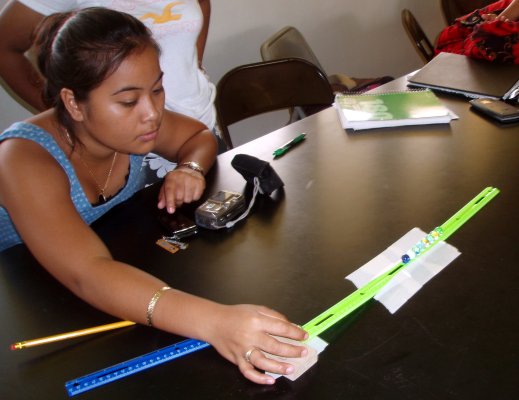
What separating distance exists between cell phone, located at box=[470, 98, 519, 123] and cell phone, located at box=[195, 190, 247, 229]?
2.43ft

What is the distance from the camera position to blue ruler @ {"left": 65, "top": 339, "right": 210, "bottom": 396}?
660 mm

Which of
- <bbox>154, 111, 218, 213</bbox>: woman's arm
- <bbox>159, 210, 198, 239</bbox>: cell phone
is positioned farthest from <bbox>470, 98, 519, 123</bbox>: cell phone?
<bbox>159, 210, 198, 239</bbox>: cell phone

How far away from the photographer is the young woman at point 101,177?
2.31ft

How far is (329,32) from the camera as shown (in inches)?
119

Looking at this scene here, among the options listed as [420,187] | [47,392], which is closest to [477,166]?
[420,187]

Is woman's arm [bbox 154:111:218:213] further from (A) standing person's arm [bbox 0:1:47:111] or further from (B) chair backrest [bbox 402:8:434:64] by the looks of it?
(B) chair backrest [bbox 402:8:434:64]

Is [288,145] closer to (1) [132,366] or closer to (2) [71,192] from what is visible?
(2) [71,192]

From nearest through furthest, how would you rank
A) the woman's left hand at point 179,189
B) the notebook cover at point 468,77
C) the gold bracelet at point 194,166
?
the woman's left hand at point 179,189 < the gold bracelet at point 194,166 < the notebook cover at point 468,77

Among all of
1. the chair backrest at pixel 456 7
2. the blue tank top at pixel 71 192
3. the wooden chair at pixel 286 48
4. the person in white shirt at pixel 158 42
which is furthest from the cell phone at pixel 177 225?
the chair backrest at pixel 456 7

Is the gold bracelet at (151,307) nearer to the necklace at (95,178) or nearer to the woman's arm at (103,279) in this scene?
the woman's arm at (103,279)

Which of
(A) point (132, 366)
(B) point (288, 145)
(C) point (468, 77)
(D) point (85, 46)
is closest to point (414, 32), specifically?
(C) point (468, 77)

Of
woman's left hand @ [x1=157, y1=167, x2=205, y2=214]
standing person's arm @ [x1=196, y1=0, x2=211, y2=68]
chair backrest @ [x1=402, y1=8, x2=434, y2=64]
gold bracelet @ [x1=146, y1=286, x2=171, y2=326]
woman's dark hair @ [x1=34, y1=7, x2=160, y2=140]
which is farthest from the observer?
chair backrest @ [x1=402, y1=8, x2=434, y2=64]

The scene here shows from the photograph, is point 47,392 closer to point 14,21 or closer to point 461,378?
point 461,378

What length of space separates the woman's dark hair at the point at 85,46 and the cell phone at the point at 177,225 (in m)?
0.29
